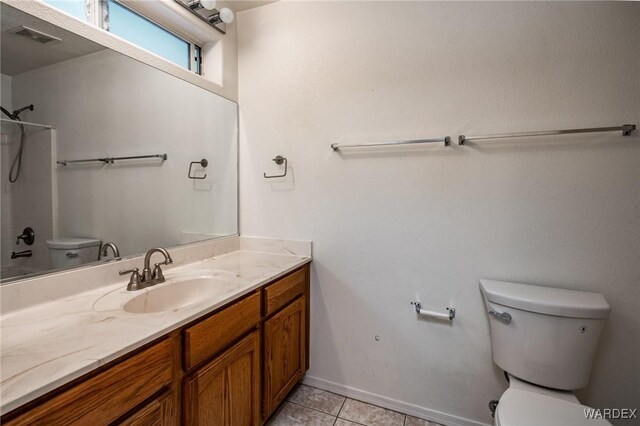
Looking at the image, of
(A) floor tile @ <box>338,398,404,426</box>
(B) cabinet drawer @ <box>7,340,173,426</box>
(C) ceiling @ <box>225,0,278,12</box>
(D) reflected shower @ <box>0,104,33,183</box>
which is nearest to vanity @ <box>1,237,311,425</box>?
(B) cabinet drawer @ <box>7,340,173,426</box>

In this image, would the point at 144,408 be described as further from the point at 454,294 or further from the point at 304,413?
the point at 454,294

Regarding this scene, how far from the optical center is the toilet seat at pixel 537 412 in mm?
948

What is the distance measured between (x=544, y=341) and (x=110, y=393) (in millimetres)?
1579

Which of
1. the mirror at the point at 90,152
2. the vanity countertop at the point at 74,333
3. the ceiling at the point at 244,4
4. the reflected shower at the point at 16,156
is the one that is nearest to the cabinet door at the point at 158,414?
the vanity countertop at the point at 74,333

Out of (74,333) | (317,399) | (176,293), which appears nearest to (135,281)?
(176,293)

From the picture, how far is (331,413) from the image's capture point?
1.59 metres

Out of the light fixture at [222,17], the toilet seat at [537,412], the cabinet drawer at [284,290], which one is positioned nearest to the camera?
the toilet seat at [537,412]

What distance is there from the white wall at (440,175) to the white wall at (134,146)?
0.21 metres

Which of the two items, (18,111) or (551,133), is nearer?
(18,111)

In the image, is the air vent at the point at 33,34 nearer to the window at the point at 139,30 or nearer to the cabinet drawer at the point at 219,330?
the window at the point at 139,30

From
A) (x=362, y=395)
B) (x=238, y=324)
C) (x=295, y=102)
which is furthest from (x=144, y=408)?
(x=295, y=102)

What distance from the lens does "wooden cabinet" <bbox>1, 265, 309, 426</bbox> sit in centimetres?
68

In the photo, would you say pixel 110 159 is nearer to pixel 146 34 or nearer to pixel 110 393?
pixel 146 34
